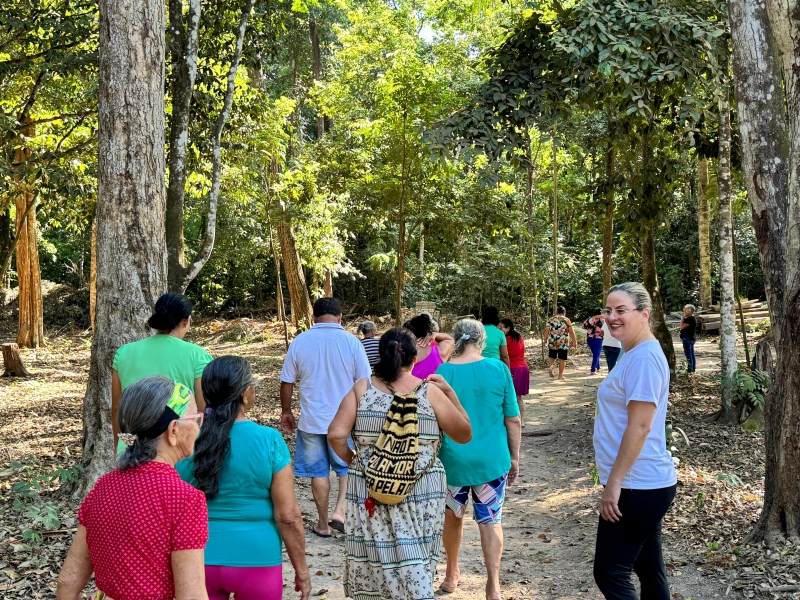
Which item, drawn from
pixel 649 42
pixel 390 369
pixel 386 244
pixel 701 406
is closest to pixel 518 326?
pixel 386 244

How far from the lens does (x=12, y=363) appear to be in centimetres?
1714

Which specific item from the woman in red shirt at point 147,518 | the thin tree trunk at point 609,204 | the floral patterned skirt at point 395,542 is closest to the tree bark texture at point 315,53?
the thin tree trunk at point 609,204

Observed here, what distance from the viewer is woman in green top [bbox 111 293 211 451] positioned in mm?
4652

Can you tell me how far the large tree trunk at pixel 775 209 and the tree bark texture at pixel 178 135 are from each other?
549 cm

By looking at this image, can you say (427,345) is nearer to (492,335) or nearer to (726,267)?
(492,335)

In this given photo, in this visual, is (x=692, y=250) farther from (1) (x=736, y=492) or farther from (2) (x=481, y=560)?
(2) (x=481, y=560)

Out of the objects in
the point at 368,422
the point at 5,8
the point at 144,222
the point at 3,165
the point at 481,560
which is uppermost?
the point at 5,8

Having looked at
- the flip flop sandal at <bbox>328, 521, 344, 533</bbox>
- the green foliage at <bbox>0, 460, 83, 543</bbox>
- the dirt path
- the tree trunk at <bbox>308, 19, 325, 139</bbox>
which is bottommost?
the dirt path

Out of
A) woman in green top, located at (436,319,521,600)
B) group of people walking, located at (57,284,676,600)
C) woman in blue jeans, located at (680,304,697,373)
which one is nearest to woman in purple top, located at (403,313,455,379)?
woman in green top, located at (436,319,521,600)

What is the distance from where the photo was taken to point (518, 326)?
27828 millimetres

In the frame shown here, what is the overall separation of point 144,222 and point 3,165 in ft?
25.3

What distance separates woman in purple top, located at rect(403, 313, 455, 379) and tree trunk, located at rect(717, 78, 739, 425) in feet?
16.9

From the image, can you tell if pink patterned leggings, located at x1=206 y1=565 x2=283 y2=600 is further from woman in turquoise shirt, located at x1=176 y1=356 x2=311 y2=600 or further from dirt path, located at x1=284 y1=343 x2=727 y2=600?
dirt path, located at x1=284 y1=343 x2=727 y2=600

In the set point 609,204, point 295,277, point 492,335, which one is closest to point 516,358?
point 492,335
